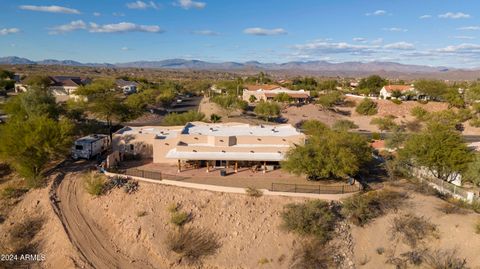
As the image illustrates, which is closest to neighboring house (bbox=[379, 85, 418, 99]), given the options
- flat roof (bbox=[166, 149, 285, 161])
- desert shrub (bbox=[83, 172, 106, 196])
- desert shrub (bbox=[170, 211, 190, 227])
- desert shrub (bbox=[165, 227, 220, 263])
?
flat roof (bbox=[166, 149, 285, 161])

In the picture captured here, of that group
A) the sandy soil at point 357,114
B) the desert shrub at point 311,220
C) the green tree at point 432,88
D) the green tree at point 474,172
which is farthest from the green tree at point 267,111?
the desert shrub at point 311,220

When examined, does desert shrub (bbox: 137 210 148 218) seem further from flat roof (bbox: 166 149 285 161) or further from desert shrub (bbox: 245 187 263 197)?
desert shrub (bbox: 245 187 263 197)

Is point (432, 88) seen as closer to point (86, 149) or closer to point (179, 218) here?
point (86, 149)

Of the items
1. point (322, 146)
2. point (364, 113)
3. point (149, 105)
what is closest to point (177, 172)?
point (322, 146)

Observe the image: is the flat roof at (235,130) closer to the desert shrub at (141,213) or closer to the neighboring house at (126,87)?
the desert shrub at (141,213)

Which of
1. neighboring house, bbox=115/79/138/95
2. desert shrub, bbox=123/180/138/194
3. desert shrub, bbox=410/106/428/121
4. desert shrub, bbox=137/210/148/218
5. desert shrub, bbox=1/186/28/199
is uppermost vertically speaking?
neighboring house, bbox=115/79/138/95

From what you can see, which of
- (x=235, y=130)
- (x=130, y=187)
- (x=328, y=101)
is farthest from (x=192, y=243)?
(x=328, y=101)
